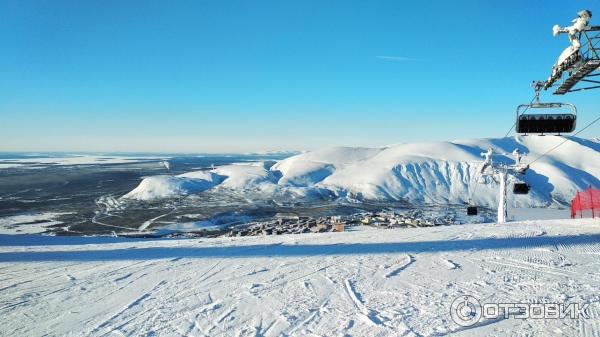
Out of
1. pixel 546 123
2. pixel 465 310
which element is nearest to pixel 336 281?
pixel 465 310

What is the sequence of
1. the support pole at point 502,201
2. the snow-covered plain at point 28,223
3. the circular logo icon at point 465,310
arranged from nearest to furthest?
1. the circular logo icon at point 465,310
2. the support pole at point 502,201
3. the snow-covered plain at point 28,223

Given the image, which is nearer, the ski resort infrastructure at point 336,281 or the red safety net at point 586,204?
the ski resort infrastructure at point 336,281

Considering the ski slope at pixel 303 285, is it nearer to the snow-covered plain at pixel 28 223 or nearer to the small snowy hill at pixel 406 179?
the snow-covered plain at pixel 28 223

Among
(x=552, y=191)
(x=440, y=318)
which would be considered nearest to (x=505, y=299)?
(x=440, y=318)

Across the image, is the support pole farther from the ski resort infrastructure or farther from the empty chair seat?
the empty chair seat

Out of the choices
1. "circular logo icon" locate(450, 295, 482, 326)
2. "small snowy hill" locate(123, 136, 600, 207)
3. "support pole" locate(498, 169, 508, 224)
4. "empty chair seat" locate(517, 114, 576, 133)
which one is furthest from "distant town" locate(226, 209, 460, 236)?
"small snowy hill" locate(123, 136, 600, 207)

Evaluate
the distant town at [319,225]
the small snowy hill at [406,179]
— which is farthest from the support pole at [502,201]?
the small snowy hill at [406,179]

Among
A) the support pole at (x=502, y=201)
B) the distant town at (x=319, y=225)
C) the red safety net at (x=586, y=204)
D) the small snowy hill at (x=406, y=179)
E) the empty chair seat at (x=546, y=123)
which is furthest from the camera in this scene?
the small snowy hill at (x=406, y=179)
